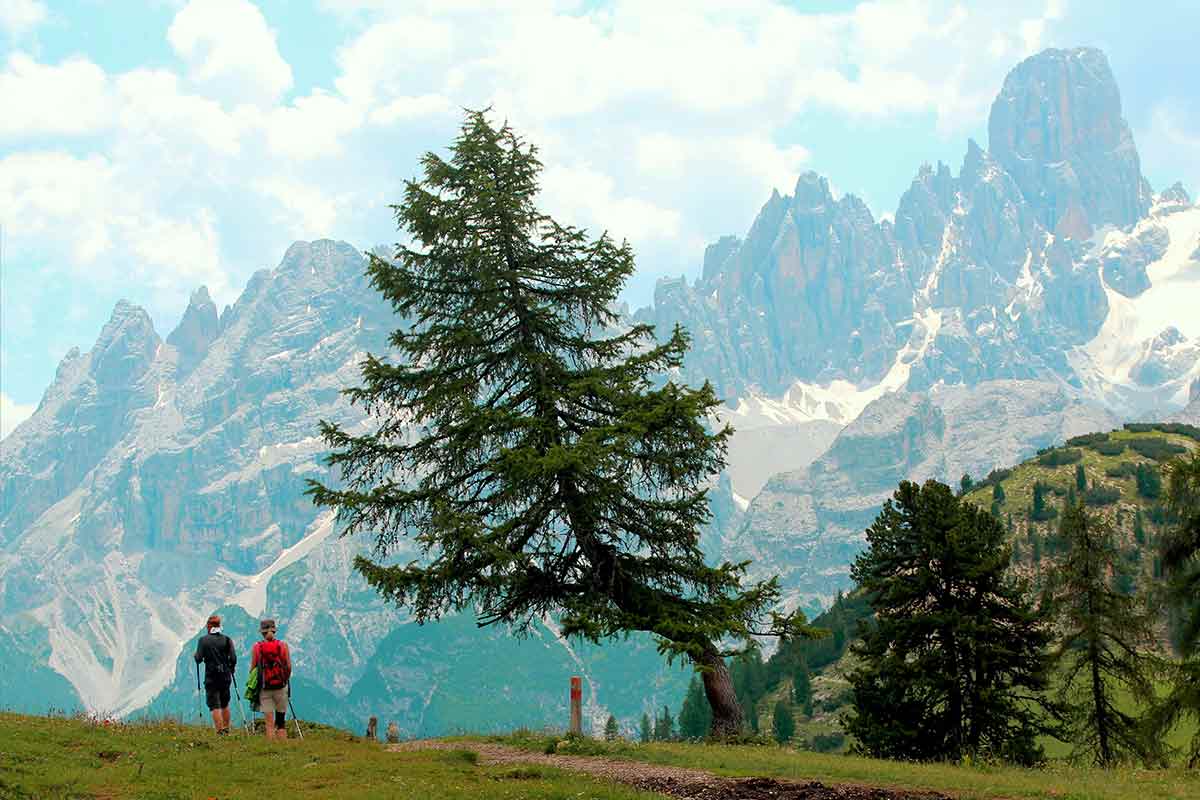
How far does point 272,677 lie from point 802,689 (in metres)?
126

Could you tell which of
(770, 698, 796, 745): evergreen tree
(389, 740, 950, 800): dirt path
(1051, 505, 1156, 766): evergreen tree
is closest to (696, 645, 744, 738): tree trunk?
(389, 740, 950, 800): dirt path

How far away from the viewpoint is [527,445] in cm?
2686

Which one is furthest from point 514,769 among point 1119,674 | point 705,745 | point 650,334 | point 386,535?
point 1119,674

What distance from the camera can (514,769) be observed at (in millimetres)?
21047

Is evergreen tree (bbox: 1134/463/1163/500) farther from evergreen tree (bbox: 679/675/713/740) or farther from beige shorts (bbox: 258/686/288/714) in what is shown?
beige shorts (bbox: 258/686/288/714)

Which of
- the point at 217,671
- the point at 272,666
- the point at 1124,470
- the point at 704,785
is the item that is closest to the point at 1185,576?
the point at 704,785

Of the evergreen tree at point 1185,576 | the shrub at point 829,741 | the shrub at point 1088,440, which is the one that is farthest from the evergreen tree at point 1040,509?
the evergreen tree at point 1185,576

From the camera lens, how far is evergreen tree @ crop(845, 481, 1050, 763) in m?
38.4

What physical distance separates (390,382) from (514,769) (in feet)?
37.9

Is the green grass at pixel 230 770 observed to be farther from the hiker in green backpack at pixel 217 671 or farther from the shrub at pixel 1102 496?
the shrub at pixel 1102 496

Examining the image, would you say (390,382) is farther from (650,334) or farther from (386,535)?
(650,334)

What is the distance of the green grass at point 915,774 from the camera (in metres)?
20.0

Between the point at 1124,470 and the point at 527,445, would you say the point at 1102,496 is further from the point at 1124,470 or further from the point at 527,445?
the point at 527,445

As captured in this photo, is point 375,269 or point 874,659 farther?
point 874,659
